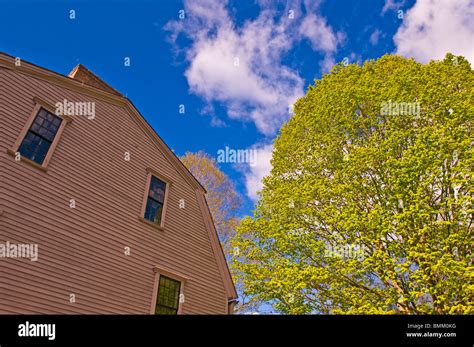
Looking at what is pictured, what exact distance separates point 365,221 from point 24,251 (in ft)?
37.0

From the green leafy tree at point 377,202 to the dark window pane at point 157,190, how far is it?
5.25m

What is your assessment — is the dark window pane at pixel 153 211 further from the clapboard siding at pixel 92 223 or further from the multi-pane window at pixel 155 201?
the clapboard siding at pixel 92 223

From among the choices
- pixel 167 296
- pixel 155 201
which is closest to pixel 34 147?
pixel 155 201

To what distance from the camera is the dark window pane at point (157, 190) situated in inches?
491

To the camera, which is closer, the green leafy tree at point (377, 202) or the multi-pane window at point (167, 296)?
the multi-pane window at point (167, 296)

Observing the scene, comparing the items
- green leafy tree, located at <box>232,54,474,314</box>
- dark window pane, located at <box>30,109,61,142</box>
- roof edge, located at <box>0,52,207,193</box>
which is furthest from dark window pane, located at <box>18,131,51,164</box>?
green leafy tree, located at <box>232,54,474,314</box>

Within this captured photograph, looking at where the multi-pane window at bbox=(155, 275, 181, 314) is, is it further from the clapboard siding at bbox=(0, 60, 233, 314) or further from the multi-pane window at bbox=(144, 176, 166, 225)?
the multi-pane window at bbox=(144, 176, 166, 225)

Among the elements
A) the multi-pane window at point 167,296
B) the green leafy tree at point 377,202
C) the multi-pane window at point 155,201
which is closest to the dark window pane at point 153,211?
the multi-pane window at point 155,201

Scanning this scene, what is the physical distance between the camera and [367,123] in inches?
601

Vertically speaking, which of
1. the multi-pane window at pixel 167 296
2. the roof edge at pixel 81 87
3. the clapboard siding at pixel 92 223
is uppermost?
the roof edge at pixel 81 87

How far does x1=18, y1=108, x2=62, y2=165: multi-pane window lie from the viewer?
29.8 feet

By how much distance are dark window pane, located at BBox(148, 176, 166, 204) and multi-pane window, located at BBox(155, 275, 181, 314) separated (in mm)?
2992

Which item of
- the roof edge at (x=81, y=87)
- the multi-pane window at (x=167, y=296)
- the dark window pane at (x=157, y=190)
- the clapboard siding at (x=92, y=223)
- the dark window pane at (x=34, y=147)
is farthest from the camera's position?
the dark window pane at (x=157, y=190)
